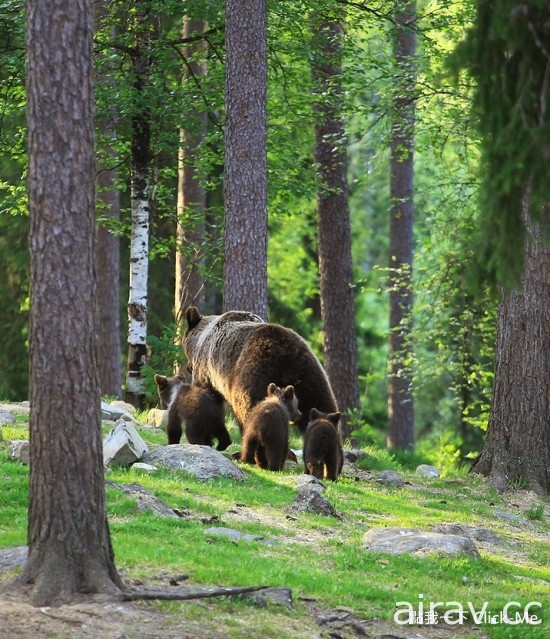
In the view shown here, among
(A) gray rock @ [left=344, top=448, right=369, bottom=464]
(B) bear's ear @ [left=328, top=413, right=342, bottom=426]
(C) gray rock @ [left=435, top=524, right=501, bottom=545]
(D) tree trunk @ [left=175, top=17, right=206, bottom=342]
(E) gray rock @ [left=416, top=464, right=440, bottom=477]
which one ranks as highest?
(D) tree trunk @ [left=175, top=17, right=206, bottom=342]

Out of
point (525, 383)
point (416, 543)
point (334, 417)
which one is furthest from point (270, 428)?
point (525, 383)

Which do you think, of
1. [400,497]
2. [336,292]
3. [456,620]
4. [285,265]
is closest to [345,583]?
A: [456,620]

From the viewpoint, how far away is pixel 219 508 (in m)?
11.5

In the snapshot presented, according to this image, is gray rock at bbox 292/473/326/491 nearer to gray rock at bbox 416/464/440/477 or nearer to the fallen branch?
the fallen branch

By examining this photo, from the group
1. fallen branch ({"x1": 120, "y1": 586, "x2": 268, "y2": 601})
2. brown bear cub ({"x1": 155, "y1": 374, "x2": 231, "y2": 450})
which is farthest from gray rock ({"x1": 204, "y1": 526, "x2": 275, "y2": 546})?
brown bear cub ({"x1": 155, "y1": 374, "x2": 231, "y2": 450})

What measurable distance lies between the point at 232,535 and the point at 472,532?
10.9 ft

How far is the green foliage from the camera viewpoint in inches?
304

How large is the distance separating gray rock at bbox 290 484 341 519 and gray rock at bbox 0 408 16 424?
5.11 metres

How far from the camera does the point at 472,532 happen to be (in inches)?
490

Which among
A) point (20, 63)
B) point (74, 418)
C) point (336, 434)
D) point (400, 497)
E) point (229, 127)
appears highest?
point (20, 63)

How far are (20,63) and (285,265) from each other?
795 inches

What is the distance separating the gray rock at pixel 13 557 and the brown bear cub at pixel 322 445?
17.8ft

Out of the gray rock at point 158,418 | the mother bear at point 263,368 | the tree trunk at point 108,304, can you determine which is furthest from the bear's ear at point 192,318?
the tree trunk at point 108,304

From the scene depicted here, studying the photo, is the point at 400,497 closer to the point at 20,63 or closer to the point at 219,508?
the point at 219,508
